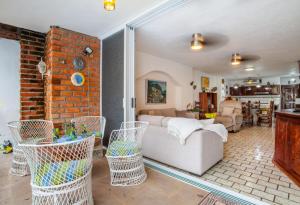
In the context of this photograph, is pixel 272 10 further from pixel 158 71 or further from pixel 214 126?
pixel 158 71

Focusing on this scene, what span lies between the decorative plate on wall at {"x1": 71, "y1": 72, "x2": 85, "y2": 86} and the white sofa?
5.13 ft

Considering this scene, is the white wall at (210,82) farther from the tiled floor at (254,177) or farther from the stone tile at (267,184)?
the stone tile at (267,184)

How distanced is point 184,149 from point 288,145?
1.54 m

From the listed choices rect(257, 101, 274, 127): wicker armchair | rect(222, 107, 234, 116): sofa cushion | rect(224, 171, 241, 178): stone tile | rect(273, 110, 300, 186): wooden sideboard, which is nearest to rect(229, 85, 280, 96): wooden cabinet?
rect(257, 101, 274, 127): wicker armchair

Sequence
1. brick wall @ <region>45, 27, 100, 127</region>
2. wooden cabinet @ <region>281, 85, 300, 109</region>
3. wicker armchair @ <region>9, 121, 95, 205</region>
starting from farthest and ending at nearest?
wooden cabinet @ <region>281, 85, 300, 109</region>, brick wall @ <region>45, 27, 100, 127</region>, wicker armchair @ <region>9, 121, 95, 205</region>

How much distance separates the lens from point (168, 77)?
18.9 feet

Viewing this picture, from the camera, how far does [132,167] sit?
2.20 meters

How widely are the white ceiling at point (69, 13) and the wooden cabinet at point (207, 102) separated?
532 centimetres

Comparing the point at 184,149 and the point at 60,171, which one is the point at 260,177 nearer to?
the point at 184,149

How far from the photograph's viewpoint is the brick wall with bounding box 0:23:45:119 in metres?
3.12

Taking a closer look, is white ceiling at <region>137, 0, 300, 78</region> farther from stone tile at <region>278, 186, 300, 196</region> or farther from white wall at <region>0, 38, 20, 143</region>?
white wall at <region>0, 38, 20, 143</region>

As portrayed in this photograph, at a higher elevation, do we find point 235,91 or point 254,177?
point 235,91

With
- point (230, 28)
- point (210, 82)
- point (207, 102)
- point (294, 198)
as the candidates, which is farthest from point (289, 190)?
point (210, 82)

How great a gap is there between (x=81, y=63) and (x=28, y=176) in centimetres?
203
